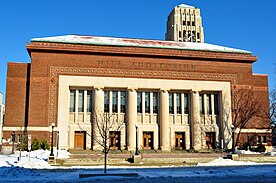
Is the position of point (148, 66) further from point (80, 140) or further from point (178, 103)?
point (80, 140)

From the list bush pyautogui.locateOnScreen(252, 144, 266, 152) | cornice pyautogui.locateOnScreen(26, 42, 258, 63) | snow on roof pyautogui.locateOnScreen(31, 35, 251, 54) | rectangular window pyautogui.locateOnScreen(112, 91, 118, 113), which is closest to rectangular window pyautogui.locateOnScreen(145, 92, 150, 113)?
rectangular window pyautogui.locateOnScreen(112, 91, 118, 113)

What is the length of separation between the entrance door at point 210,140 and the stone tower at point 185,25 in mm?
50878

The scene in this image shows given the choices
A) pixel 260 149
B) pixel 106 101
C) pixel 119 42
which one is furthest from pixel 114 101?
pixel 260 149

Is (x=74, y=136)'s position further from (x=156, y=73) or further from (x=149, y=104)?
(x=156, y=73)

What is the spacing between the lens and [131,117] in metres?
43.9

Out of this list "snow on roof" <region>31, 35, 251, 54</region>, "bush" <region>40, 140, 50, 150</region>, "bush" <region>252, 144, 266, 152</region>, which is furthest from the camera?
"snow on roof" <region>31, 35, 251, 54</region>

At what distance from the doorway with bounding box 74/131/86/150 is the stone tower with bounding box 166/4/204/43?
56.9 metres

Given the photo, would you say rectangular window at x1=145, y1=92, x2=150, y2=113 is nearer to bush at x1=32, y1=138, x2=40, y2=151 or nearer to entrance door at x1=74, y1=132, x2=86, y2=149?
entrance door at x1=74, y1=132, x2=86, y2=149

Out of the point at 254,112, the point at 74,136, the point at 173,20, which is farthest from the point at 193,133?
the point at 173,20

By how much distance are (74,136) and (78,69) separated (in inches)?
349

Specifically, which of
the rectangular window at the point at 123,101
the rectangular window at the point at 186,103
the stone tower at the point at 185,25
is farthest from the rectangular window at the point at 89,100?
→ the stone tower at the point at 185,25

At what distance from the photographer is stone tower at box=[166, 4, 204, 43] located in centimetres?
9469

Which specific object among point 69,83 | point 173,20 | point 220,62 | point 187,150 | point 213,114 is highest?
point 173,20

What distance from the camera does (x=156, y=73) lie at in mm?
45188
